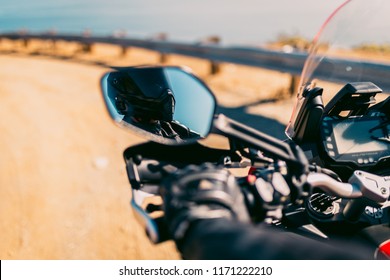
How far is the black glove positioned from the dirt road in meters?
2.08

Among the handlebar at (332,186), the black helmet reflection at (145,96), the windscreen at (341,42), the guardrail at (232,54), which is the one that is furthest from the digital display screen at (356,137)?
the guardrail at (232,54)

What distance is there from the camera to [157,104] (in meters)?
1.83

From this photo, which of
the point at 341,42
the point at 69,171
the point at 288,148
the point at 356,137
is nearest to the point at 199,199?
the point at 288,148

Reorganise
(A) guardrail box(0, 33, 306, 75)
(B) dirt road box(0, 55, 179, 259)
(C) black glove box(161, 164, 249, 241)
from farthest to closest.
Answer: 1. (A) guardrail box(0, 33, 306, 75)
2. (B) dirt road box(0, 55, 179, 259)
3. (C) black glove box(161, 164, 249, 241)

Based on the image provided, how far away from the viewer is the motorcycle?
5.01ft

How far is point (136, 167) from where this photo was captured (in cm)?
170

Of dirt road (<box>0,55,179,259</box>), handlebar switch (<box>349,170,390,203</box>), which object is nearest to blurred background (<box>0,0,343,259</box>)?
dirt road (<box>0,55,179,259</box>)

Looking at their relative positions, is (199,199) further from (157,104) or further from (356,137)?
(356,137)

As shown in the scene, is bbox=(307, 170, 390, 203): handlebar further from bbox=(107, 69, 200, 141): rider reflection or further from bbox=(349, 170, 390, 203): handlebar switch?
bbox=(107, 69, 200, 141): rider reflection

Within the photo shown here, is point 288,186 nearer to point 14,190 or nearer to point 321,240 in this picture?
point 321,240

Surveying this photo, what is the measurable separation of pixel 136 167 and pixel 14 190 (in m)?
3.02

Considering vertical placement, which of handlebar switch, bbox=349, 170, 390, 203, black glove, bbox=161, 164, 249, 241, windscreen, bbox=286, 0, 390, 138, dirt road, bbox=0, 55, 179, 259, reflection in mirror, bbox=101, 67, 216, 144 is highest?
windscreen, bbox=286, 0, 390, 138

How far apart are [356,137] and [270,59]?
17.8 ft
